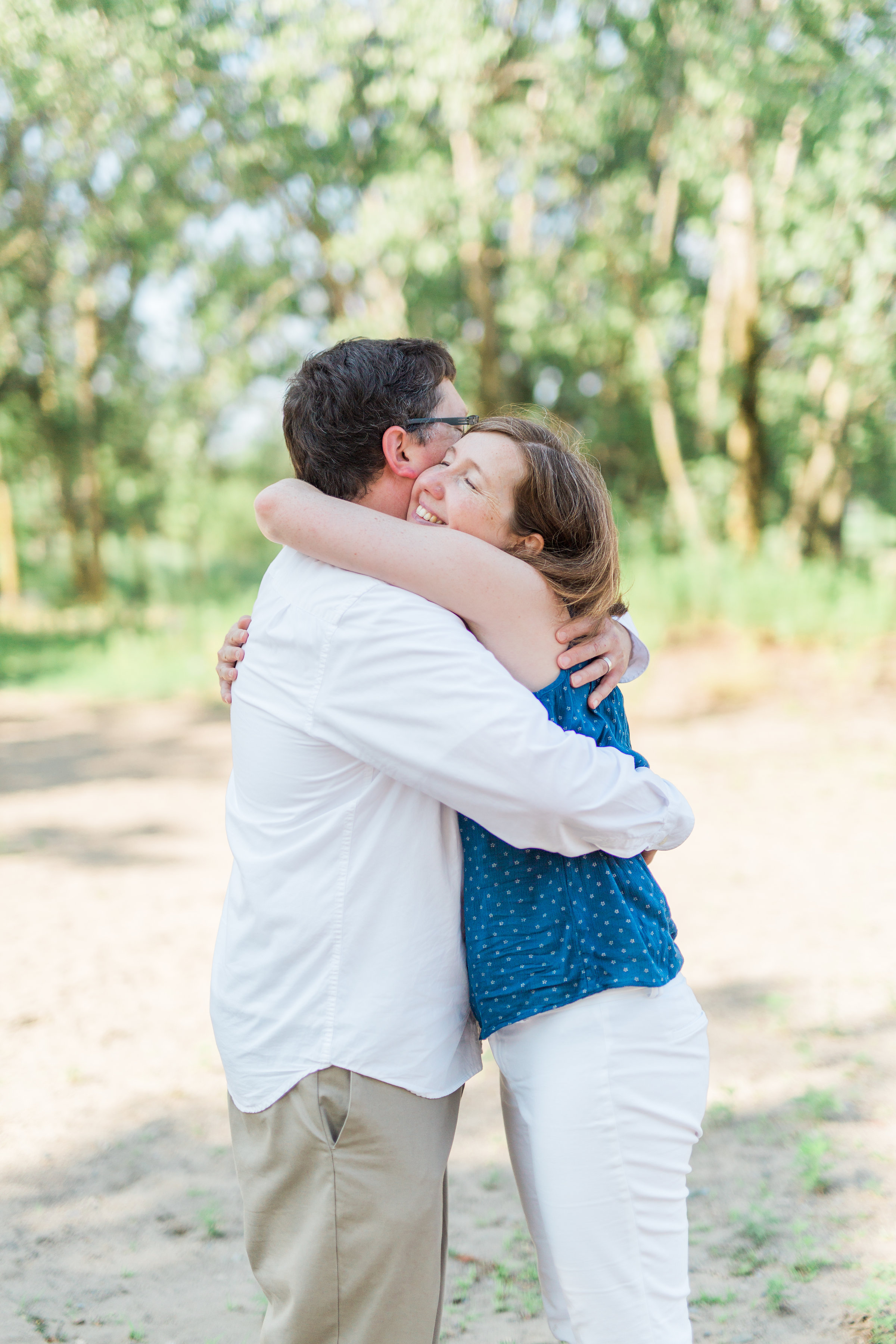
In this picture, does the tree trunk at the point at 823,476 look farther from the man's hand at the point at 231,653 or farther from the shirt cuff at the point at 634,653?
the man's hand at the point at 231,653

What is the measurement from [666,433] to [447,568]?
13.9 m

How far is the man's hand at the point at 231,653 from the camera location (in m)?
1.99

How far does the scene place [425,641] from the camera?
59.7 inches

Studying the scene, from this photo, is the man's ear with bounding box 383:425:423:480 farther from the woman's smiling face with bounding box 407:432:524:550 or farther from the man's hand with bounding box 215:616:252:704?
the man's hand with bounding box 215:616:252:704

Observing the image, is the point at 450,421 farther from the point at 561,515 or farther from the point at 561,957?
the point at 561,957

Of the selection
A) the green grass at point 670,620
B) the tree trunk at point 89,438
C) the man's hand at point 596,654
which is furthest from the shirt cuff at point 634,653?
the tree trunk at point 89,438

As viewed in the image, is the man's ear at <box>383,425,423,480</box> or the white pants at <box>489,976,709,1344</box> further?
the man's ear at <box>383,425,423,480</box>

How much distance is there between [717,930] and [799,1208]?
7.40 feet

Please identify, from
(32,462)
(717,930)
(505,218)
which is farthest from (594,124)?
(32,462)

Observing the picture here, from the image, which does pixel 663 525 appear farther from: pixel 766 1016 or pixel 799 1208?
pixel 799 1208

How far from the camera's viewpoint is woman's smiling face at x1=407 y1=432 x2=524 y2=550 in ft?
5.57

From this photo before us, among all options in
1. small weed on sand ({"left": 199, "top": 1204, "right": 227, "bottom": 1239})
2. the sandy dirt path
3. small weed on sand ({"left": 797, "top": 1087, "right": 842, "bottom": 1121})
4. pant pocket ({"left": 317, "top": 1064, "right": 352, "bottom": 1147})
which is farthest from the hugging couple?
small weed on sand ({"left": 797, "top": 1087, "right": 842, "bottom": 1121})

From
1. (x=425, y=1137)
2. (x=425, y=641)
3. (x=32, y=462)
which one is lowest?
(x=425, y=1137)

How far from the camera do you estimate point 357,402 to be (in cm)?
172
